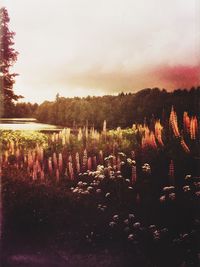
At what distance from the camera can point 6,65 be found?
27.2ft

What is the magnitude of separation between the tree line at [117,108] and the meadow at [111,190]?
0.14 m

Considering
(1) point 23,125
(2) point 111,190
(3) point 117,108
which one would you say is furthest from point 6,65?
(2) point 111,190

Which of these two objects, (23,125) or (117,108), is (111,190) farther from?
(23,125)

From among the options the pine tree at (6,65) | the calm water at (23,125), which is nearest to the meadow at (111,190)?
the calm water at (23,125)

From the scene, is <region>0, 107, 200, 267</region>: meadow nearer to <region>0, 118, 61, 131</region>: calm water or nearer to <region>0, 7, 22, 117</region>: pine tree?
<region>0, 118, 61, 131</region>: calm water

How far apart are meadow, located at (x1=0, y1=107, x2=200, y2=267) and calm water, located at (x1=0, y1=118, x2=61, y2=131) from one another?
0.09m

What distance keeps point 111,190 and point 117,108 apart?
4.43ft

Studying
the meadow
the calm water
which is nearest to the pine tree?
the calm water

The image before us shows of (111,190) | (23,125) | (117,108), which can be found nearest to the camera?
(111,190)

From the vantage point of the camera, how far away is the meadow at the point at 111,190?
257 inches

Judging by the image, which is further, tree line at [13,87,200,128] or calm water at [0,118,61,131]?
calm water at [0,118,61,131]

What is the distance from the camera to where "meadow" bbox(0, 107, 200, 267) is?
652 cm

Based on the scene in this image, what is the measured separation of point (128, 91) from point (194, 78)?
1077 millimetres

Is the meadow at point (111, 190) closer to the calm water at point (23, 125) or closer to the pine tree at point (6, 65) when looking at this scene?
the calm water at point (23, 125)
